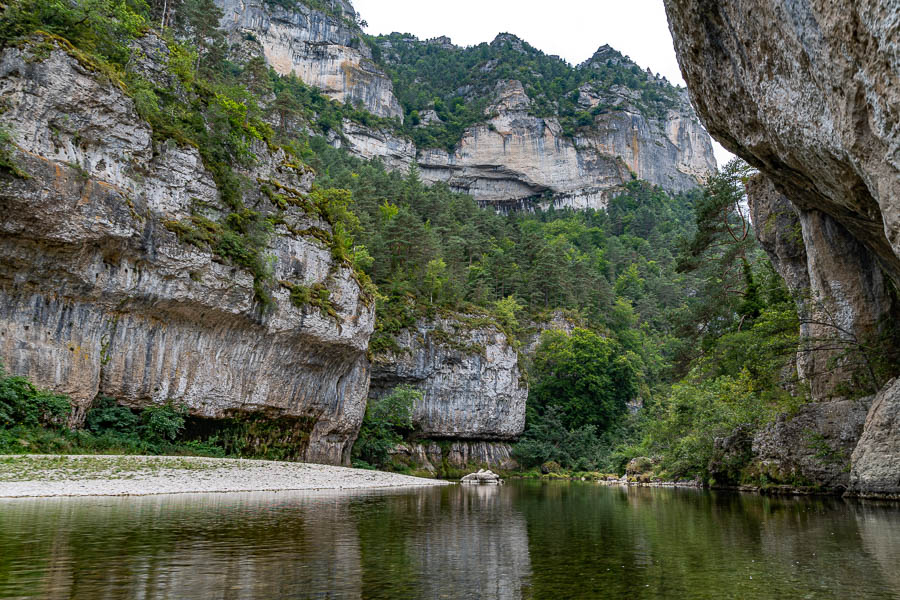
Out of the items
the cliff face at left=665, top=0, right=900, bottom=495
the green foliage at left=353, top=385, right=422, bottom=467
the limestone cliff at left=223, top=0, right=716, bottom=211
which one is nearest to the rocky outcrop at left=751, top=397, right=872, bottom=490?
the cliff face at left=665, top=0, right=900, bottom=495

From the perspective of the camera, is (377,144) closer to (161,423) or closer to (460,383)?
(460,383)

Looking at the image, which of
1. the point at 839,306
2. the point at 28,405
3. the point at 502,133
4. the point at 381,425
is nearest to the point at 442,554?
the point at 839,306

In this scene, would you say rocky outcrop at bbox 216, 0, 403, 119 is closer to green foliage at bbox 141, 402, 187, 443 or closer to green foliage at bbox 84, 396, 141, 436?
green foliage at bbox 141, 402, 187, 443

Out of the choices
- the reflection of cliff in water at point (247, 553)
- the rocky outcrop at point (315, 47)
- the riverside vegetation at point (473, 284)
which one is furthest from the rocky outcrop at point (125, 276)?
the rocky outcrop at point (315, 47)

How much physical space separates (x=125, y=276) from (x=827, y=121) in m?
24.2

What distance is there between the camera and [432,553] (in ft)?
28.1

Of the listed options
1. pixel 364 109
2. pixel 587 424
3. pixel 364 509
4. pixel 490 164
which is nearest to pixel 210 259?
pixel 364 509

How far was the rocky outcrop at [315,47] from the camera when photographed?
9950 centimetres

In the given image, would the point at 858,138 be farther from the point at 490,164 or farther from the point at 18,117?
the point at 490,164

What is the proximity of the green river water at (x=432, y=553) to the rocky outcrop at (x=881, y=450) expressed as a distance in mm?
623

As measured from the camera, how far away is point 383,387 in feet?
146

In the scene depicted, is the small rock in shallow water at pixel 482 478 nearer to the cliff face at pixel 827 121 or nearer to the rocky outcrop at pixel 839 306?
the rocky outcrop at pixel 839 306

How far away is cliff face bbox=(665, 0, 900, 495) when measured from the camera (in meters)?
7.53

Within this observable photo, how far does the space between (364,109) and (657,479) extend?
93.8 m
